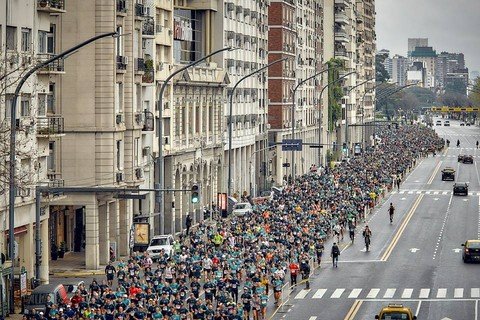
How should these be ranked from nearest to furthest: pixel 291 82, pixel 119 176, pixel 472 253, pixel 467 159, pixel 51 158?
pixel 51 158
pixel 472 253
pixel 119 176
pixel 291 82
pixel 467 159

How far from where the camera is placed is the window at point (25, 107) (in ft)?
223

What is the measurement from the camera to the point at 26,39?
226 ft

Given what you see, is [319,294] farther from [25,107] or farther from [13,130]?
[13,130]

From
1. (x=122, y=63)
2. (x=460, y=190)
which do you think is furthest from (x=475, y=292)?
(x=460, y=190)

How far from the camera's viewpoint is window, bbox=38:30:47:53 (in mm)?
72688

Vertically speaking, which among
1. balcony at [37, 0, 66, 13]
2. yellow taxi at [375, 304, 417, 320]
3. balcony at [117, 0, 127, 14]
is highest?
balcony at [117, 0, 127, 14]

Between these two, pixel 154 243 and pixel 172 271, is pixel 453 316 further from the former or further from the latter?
pixel 154 243

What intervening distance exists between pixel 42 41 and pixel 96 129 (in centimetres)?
869

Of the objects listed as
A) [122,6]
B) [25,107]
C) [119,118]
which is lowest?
[119,118]

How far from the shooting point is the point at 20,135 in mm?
67562

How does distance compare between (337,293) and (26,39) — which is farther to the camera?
(337,293)

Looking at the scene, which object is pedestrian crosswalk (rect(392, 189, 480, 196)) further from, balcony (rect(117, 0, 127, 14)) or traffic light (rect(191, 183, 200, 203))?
traffic light (rect(191, 183, 200, 203))

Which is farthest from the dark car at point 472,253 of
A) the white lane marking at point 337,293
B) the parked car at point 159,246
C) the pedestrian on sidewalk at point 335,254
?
the parked car at point 159,246

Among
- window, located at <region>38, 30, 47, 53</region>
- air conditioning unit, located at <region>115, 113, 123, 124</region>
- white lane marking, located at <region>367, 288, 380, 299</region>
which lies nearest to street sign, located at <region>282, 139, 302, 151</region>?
air conditioning unit, located at <region>115, 113, 123, 124</region>
